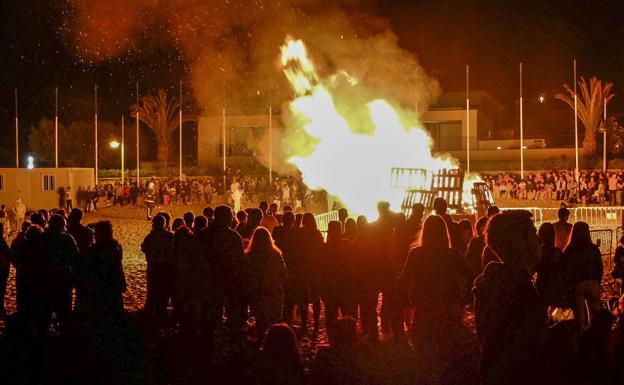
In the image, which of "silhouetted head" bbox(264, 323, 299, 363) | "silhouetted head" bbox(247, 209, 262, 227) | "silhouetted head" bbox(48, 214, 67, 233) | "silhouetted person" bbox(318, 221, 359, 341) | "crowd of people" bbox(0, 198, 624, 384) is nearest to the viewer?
"silhouetted head" bbox(264, 323, 299, 363)

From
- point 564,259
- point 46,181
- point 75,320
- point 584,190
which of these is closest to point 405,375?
point 564,259

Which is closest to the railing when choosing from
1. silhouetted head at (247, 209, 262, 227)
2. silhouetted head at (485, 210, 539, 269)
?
silhouetted head at (247, 209, 262, 227)

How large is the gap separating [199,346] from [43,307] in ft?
6.92

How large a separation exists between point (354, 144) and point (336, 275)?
48.4 feet

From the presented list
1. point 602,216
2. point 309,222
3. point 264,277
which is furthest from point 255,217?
point 602,216

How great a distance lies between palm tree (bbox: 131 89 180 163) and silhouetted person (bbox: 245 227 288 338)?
41.7 metres

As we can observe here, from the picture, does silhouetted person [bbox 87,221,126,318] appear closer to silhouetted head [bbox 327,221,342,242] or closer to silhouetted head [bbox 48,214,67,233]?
silhouetted head [bbox 48,214,67,233]

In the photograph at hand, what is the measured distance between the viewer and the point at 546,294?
7281 millimetres

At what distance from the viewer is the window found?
35531mm

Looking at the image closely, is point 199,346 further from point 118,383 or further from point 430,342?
point 430,342

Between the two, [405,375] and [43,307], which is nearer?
[405,375]

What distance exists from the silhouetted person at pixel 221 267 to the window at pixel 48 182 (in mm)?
29924

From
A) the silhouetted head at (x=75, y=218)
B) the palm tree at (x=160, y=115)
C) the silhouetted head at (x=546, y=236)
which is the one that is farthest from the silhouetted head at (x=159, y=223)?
the palm tree at (x=160, y=115)

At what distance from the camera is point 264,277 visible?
27.0 feet
